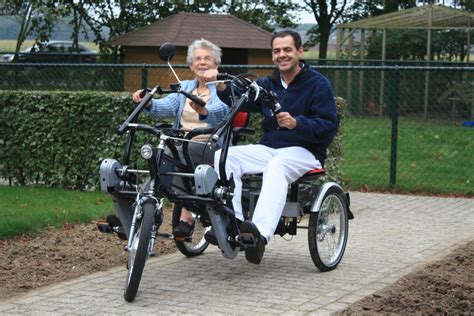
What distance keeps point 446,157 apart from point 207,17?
7.44 metres

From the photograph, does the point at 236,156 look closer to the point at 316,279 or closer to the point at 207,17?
the point at 316,279

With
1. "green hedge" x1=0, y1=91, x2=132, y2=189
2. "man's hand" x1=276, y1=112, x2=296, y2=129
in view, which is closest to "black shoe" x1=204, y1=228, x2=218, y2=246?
"man's hand" x1=276, y1=112, x2=296, y2=129

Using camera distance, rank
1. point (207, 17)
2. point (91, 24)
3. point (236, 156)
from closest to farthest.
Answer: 1. point (236, 156)
2. point (207, 17)
3. point (91, 24)

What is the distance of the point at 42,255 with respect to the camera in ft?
26.7

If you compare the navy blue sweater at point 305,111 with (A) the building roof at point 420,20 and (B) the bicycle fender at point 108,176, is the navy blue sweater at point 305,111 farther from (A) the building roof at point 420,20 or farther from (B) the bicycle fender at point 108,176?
(A) the building roof at point 420,20

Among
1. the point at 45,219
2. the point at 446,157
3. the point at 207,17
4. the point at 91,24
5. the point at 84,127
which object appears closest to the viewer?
the point at 45,219

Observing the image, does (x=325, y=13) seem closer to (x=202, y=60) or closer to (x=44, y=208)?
(x=44, y=208)

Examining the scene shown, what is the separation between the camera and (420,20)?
939 inches

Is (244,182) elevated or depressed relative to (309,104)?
depressed

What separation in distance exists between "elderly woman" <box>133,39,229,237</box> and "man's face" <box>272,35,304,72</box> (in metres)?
0.48

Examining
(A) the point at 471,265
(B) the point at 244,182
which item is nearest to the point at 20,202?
(B) the point at 244,182

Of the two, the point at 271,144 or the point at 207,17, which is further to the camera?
the point at 207,17

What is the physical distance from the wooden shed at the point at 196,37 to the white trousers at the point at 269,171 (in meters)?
12.2

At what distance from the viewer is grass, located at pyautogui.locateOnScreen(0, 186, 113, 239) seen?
30.2ft
